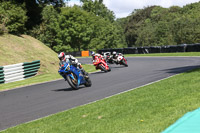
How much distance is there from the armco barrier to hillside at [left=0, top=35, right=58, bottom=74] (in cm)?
152

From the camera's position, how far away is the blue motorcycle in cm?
1243

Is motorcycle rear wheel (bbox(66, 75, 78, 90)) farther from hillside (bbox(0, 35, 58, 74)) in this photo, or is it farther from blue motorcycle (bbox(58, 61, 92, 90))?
hillside (bbox(0, 35, 58, 74))

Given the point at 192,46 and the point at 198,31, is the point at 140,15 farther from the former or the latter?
the point at 192,46

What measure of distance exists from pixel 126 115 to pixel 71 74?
605 cm

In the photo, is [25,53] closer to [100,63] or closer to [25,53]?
[25,53]

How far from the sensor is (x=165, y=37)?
3536 inches

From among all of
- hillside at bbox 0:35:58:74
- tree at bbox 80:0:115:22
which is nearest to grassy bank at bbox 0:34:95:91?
hillside at bbox 0:35:58:74

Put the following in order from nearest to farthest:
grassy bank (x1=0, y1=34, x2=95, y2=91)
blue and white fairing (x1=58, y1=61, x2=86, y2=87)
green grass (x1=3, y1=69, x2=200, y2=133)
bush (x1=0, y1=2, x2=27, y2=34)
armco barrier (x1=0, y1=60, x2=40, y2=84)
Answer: green grass (x1=3, y1=69, x2=200, y2=133), blue and white fairing (x1=58, y1=61, x2=86, y2=87), armco barrier (x1=0, y1=60, x2=40, y2=84), grassy bank (x1=0, y1=34, x2=95, y2=91), bush (x1=0, y1=2, x2=27, y2=34)

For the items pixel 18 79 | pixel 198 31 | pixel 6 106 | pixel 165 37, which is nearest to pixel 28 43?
pixel 18 79

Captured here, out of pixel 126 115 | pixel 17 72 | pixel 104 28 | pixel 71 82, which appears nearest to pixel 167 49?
pixel 17 72

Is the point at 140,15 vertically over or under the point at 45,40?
over

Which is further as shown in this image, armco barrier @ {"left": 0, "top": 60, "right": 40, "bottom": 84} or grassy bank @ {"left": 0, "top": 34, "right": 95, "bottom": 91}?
grassy bank @ {"left": 0, "top": 34, "right": 95, "bottom": 91}

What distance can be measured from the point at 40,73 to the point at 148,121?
61.9 ft

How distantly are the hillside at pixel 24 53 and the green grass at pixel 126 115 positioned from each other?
16482 mm
